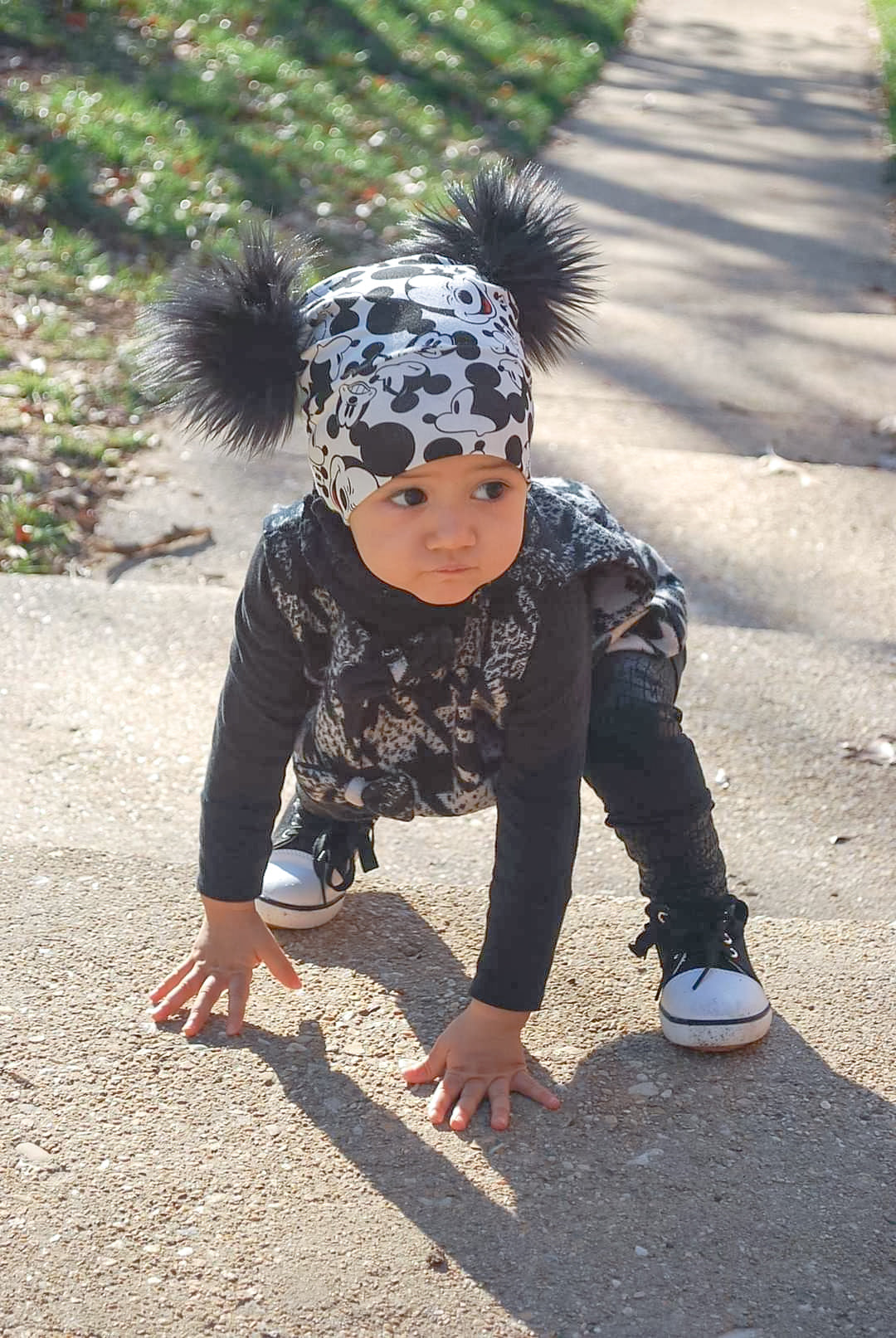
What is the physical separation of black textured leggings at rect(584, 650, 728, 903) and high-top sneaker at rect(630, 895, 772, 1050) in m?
0.04

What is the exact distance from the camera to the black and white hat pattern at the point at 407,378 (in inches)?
76.7

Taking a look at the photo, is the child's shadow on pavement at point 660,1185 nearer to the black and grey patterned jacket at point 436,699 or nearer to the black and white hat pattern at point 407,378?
the black and grey patterned jacket at point 436,699

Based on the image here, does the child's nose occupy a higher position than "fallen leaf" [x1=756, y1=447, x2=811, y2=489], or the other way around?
the child's nose

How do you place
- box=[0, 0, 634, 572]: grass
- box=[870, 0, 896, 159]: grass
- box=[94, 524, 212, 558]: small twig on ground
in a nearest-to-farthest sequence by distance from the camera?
box=[94, 524, 212, 558]: small twig on ground → box=[0, 0, 634, 572]: grass → box=[870, 0, 896, 159]: grass

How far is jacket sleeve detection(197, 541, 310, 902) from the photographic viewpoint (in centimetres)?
221

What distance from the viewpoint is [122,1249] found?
190cm

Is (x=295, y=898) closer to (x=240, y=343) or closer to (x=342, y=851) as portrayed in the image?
(x=342, y=851)

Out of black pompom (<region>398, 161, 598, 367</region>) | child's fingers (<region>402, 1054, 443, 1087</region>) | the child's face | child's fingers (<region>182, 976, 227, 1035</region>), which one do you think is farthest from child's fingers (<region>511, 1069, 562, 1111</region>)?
black pompom (<region>398, 161, 598, 367</region>)

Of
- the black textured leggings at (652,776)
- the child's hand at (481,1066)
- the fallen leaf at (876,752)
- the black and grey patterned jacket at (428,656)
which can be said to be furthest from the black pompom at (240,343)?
the fallen leaf at (876,752)

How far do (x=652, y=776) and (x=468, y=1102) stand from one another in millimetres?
565

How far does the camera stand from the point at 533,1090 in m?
2.20

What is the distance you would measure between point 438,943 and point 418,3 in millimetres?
10452

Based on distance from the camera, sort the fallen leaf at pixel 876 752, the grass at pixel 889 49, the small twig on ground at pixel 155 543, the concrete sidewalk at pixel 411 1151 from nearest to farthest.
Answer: the concrete sidewalk at pixel 411 1151 < the fallen leaf at pixel 876 752 < the small twig on ground at pixel 155 543 < the grass at pixel 889 49

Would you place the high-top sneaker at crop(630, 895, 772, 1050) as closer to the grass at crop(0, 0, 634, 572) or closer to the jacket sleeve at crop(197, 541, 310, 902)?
the jacket sleeve at crop(197, 541, 310, 902)
